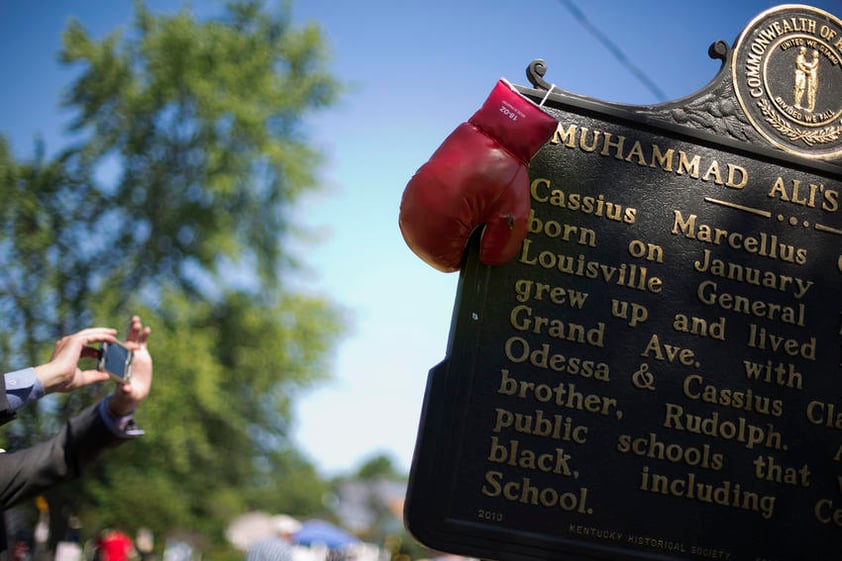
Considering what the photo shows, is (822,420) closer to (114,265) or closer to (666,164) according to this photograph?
(666,164)

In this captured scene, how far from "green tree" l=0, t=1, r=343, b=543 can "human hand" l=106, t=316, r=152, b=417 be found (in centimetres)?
1020

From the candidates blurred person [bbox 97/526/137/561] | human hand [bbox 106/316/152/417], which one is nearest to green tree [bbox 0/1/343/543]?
blurred person [bbox 97/526/137/561]

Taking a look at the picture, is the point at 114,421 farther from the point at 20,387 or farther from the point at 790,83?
the point at 790,83

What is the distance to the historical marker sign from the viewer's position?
317cm

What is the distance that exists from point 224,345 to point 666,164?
12890 mm

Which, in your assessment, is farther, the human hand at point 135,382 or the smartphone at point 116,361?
the human hand at point 135,382

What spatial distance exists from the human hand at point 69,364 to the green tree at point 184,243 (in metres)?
10.6

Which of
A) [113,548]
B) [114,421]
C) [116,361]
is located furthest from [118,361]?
[113,548]

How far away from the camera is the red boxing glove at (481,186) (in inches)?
123

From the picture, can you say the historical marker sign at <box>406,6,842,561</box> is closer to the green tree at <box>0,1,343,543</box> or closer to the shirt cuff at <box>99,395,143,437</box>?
the shirt cuff at <box>99,395,143,437</box>

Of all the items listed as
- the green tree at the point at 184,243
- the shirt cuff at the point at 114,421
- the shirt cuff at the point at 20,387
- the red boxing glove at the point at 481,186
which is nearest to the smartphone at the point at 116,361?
the shirt cuff at the point at 114,421

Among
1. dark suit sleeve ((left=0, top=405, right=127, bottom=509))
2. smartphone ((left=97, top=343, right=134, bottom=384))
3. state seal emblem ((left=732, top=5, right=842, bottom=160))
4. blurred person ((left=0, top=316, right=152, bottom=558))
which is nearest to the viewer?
blurred person ((left=0, top=316, right=152, bottom=558))

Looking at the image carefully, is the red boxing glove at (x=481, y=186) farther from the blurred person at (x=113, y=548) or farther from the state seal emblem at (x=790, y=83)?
the blurred person at (x=113, y=548)

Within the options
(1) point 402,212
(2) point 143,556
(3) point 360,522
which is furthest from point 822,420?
(3) point 360,522
